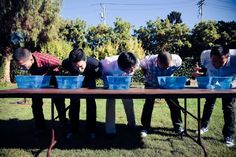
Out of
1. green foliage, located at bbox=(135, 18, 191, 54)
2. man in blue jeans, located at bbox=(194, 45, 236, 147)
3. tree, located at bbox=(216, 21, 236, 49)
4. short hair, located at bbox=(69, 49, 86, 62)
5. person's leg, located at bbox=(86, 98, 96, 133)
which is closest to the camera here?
short hair, located at bbox=(69, 49, 86, 62)

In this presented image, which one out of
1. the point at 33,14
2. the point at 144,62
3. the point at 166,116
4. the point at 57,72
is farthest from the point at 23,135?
the point at 33,14

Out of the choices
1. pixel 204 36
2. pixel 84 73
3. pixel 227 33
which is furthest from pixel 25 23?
pixel 227 33

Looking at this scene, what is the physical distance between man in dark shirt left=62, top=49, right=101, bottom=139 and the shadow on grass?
0.19 m

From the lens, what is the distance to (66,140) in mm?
4715

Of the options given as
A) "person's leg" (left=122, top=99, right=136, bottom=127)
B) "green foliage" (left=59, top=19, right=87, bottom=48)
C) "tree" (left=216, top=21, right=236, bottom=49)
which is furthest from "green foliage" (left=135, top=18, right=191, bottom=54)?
"person's leg" (left=122, top=99, right=136, bottom=127)

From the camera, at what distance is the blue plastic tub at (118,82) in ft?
12.3

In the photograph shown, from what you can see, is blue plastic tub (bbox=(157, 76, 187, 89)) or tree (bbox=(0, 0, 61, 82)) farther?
tree (bbox=(0, 0, 61, 82))

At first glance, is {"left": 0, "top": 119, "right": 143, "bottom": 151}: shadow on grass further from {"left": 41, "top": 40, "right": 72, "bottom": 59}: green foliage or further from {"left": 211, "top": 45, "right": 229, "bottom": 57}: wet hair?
{"left": 41, "top": 40, "right": 72, "bottom": 59}: green foliage

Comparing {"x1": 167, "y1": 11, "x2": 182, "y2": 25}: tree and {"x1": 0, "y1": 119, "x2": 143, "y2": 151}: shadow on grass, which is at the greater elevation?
{"x1": 167, "y1": 11, "x2": 182, "y2": 25}: tree

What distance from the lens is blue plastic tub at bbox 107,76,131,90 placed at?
3.73 m

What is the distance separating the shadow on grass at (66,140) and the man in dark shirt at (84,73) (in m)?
0.19

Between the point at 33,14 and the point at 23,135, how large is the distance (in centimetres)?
1601

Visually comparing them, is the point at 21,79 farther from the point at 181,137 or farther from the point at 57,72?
the point at 181,137

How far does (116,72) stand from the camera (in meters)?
4.32
